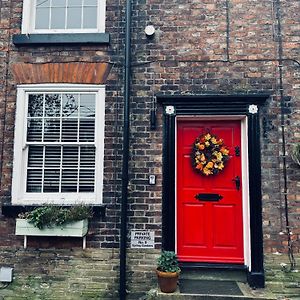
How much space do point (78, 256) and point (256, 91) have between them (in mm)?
3573

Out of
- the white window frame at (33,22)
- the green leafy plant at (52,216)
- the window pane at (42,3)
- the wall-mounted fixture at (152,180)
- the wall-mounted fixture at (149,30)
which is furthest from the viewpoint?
the window pane at (42,3)

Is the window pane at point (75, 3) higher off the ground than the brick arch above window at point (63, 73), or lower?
higher

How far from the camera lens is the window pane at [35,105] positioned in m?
5.02

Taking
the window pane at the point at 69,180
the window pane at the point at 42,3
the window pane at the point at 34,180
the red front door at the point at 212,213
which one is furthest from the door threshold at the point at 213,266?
the window pane at the point at 42,3

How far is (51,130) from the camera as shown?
4.96 m

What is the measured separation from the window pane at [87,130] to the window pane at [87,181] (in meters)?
0.49

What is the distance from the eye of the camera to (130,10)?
199 inches

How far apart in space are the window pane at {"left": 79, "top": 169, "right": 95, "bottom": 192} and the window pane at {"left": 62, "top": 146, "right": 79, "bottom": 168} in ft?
0.65

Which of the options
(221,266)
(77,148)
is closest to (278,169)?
(221,266)

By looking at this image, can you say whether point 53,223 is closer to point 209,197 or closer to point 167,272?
point 167,272

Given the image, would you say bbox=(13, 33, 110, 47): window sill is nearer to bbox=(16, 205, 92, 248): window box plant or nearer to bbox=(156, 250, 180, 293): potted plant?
bbox=(16, 205, 92, 248): window box plant

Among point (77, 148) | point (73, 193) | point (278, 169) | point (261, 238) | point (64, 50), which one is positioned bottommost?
point (261, 238)

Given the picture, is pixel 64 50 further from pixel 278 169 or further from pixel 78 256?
pixel 278 169

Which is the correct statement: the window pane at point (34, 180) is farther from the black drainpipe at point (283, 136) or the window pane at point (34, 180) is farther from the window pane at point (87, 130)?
the black drainpipe at point (283, 136)
